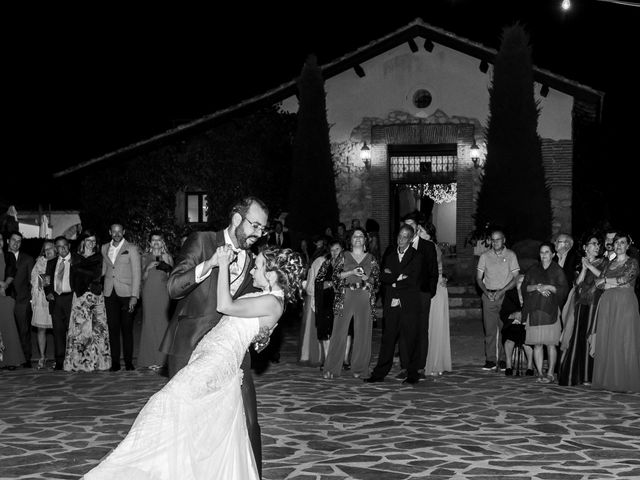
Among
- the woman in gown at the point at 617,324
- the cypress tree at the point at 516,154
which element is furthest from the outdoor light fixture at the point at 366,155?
the woman in gown at the point at 617,324

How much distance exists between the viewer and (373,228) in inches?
830

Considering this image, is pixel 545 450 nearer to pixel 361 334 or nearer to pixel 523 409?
pixel 523 409

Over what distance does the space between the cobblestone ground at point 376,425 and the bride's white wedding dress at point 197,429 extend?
1.83m

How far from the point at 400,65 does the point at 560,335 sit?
13.0m

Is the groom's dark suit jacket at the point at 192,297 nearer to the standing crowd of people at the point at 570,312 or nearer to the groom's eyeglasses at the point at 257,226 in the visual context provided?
the groom's eyeglasses at the point at 257,226

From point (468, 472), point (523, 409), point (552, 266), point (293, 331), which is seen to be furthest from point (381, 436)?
point (293, 331)

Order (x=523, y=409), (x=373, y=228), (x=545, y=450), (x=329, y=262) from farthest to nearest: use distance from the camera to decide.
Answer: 1. (x=373, y=228)
2. (x=329, y=262)
3. (x=523, y=409)
4. (x=545, y=450)

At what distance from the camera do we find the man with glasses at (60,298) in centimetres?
1284

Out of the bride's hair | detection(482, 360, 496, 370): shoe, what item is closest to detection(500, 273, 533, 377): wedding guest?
detection(482, 360, 496, 370): shoe

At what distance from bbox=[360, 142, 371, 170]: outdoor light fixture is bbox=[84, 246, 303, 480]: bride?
17625mm

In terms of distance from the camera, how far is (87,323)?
41.5 feet

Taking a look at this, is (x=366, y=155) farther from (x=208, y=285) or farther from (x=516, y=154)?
(x=208, y=285)

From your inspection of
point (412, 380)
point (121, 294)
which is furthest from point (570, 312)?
point (121, 294)

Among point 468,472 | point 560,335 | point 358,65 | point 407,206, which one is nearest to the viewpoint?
point 468,472
